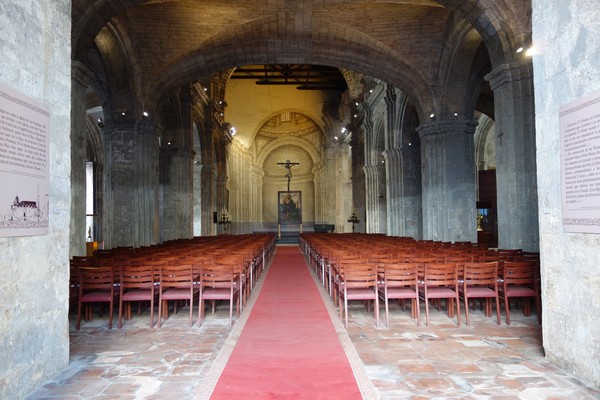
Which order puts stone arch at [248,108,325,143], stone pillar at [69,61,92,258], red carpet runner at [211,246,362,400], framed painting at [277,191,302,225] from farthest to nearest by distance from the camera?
framed painting at [277,191,302,225] < stone arch at [248,108,325,143] < stone pillar at [69,61,92,258] < red carpet runner at [211,246,362,400]

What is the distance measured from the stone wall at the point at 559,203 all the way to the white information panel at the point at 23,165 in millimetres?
4705

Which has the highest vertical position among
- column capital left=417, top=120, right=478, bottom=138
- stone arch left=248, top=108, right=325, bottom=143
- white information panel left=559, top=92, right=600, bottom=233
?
stone arch left=248, top=108, right=325, bottom=143

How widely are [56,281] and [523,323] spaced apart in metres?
5.62

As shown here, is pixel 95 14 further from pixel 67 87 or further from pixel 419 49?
pixel 419 49

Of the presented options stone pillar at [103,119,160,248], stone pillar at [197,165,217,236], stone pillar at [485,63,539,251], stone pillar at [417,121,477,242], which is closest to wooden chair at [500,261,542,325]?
stone pillar at [485,63,539,251]

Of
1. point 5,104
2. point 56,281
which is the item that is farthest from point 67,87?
point 56,281

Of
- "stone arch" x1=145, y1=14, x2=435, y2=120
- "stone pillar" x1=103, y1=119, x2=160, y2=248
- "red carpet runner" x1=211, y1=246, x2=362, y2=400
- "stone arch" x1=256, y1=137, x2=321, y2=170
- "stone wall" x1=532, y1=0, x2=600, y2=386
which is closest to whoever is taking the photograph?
"red carpet runner" x1=211, y1=246, x2=362, y2=400

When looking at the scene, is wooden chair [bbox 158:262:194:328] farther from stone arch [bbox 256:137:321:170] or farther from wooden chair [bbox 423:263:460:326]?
stone arch [bbox 256:137:321:170]

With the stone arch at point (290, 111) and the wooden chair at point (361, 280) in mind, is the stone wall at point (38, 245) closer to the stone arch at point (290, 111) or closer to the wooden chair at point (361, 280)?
the wooden chair at point (361, 280)

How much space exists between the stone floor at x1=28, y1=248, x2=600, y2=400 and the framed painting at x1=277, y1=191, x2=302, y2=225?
122 feet

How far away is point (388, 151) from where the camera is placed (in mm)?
20219

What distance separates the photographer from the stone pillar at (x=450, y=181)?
14930 millimetres

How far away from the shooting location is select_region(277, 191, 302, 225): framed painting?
43250 millimetres

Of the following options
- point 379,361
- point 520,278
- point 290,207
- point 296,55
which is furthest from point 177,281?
point 290,207
